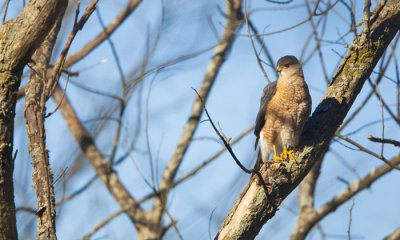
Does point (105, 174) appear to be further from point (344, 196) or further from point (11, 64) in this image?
point (11, 64)

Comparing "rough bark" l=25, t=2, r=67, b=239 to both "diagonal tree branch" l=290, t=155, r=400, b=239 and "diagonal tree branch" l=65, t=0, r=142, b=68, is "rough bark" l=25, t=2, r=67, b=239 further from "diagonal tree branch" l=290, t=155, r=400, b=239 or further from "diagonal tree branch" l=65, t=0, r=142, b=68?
"diagonal tree branch" l=65, t=0, r=142, b=68

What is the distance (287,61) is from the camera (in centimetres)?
469

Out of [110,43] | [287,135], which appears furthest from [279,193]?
[110,43]

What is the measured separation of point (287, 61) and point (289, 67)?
0.19ft

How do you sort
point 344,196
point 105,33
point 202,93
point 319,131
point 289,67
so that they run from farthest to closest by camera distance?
point 202,93 < point 105,33 < point 344,196 < point 289,67 < point 319,131

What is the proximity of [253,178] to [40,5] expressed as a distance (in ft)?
4.59

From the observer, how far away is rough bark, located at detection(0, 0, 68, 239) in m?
2.70

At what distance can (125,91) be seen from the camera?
5582 millimetres

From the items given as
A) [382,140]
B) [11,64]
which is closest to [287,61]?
[382,140]

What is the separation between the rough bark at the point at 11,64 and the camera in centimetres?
270

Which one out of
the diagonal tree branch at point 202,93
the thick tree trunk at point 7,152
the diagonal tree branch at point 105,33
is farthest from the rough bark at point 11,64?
the diagonal tree branch at point 202,93

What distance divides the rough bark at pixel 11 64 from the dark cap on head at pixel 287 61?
7.58ft

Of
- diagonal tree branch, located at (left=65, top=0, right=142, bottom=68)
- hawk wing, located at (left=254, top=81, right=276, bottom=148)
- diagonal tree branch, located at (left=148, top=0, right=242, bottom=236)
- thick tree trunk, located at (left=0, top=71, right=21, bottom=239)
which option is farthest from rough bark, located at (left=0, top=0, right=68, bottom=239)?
diagonal tree branch, located at (left=148, top=0, right=242, bottom=236)

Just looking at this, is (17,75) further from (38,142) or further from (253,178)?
(253,178)
